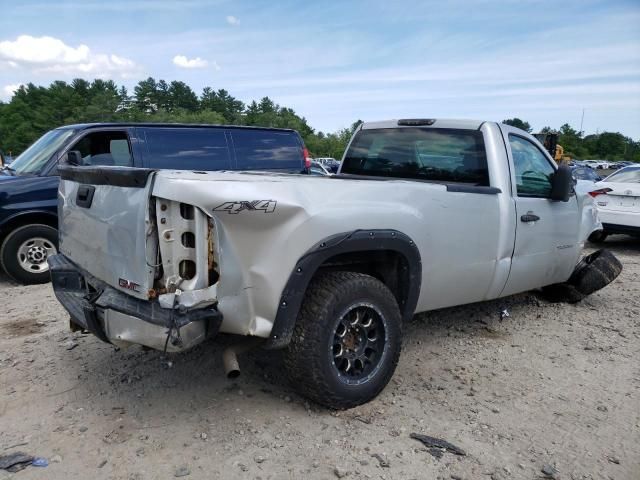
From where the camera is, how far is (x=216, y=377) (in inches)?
143

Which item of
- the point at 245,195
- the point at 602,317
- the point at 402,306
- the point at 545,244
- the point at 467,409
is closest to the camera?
the point at 245,195

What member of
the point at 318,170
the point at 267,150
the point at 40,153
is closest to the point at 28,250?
the point at 40,153

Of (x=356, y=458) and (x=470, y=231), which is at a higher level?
(x=470, y=231)

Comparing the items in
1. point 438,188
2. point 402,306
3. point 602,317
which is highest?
point 438,188

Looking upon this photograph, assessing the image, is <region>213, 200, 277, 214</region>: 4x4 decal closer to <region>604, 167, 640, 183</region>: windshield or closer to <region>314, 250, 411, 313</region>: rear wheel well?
<region>314, 250, 411, 313</region>: rear wheel well

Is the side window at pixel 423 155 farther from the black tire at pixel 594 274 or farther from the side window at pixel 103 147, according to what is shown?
the side window at pixel 103 147

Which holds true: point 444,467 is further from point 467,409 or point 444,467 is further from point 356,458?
point 467,409

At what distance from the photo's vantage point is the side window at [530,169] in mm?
4363

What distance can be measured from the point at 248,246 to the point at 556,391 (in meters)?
2.43

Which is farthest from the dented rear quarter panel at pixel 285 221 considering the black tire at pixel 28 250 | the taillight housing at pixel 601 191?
the taillight housing at pixel 601 191

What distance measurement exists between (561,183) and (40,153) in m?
6.17

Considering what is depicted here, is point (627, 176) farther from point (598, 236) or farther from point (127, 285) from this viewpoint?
point (127, 285)

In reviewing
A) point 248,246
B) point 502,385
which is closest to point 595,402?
point 502,385

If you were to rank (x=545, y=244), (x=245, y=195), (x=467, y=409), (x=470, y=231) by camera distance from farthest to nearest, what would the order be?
(x=545, y=244)
(x=470, y=231)
(x=467, y=409)
(x=245, y=195)
